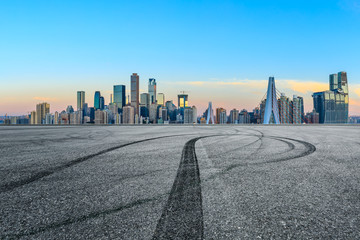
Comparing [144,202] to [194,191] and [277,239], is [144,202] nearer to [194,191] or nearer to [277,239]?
[194,191]

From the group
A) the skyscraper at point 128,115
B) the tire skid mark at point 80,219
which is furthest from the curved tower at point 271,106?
the skyscraper at point 128,115

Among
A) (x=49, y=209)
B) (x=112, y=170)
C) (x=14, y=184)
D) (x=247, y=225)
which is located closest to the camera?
(x=247, y=225)

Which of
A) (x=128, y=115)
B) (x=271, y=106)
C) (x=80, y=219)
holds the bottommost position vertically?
(x=80, y=219)

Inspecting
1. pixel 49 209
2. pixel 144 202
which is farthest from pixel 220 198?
pixel 49 209

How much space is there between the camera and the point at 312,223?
2977 millimetres

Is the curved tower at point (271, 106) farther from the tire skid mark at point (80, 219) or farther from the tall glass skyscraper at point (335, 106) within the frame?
the tall glass skyscraper at point (335, 106)

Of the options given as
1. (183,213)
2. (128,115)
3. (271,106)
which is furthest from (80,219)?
(128,115)

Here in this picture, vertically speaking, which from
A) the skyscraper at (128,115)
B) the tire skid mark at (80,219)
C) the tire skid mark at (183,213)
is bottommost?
the tire skid mark at (80,219)

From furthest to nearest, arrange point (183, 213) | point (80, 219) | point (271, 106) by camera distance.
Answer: point (271, 106) < point (183, 213) < point (80, 219)

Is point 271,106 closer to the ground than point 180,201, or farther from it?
farther from it

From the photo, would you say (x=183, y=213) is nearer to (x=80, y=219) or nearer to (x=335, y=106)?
(x=80, y=219)

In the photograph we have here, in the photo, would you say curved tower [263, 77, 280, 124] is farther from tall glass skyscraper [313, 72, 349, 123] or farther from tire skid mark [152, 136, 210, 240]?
tall glass skyscraper [313, 72, 349, 123]

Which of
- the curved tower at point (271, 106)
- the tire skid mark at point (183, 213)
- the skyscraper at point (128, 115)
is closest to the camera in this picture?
the tire skid mark at point (183, 213)

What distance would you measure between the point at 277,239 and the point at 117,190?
114 inches
